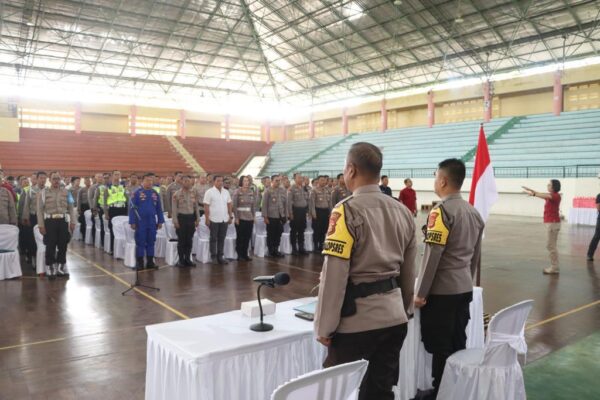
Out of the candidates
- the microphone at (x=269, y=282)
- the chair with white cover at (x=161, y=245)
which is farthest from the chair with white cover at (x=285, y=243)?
the microphone at (x=269, y=282)

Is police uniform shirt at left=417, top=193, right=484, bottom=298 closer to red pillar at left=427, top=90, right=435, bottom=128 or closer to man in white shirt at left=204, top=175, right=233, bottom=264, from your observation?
man in white shirt at left=204, top=175, right=233, bottom=264

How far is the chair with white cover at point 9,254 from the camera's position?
649 centimetres

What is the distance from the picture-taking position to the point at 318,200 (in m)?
9.45

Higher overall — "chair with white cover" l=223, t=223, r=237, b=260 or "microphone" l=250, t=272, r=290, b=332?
"microphone" l=250, t=272, r=290, b=332

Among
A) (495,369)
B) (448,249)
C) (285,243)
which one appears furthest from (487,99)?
(495,369)

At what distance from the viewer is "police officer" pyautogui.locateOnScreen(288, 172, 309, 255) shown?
360 inches

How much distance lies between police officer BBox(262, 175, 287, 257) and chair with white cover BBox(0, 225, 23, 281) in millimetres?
4071

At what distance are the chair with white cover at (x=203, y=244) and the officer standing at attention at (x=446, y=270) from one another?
231 inches

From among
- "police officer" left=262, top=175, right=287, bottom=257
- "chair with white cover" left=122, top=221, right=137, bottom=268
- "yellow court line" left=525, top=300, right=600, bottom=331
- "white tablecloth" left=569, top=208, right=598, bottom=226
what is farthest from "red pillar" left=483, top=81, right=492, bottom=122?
"chair with white cover" left=122, top=221, right=137, bottom=268

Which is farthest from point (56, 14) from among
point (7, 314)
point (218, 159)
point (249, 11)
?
point (7, 314)

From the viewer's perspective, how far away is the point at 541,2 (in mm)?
16469

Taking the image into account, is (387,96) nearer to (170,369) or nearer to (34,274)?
(34,274)

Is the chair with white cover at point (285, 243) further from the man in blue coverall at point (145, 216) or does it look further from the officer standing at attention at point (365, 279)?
the officer standing at attention at point (365, 279)

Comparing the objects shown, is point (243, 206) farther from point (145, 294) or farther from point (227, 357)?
point (227, 357)
